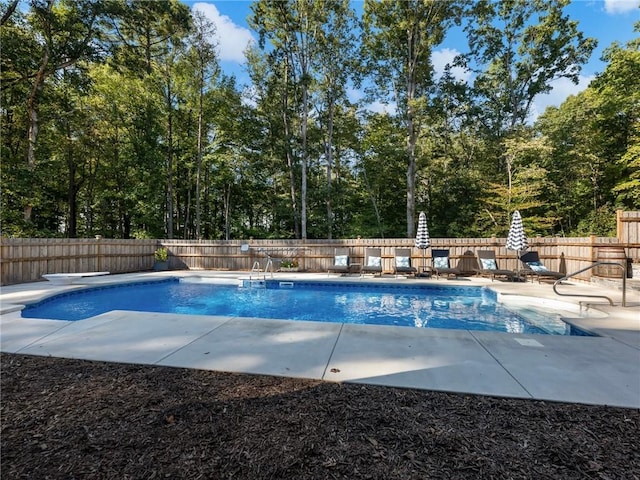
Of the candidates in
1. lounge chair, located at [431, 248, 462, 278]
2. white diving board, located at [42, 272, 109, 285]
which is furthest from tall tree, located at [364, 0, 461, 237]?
white diving board, located at [42, 272, 109, 285]

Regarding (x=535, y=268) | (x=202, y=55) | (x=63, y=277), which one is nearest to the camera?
(x=63, y=277)

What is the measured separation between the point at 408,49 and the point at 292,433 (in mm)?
16194

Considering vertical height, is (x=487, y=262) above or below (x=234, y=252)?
below

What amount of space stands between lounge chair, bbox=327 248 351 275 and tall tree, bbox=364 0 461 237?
4.41 meters

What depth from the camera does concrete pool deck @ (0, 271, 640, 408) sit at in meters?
2.36

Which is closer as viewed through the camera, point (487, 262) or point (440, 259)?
point (487, 262)

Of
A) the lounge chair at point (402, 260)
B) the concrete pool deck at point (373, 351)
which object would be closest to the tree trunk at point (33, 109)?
the concrete pool deck at point (373, 351)

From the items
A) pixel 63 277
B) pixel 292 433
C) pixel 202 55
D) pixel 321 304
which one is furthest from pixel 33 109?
pixel 292 433

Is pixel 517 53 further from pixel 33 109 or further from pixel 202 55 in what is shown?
pixel 33 109

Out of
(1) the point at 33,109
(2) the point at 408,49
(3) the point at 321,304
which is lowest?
(3) the point at 321,304

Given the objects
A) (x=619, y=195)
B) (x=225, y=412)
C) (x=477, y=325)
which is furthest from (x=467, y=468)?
(x=619, y=195)

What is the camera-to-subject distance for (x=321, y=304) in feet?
22.3

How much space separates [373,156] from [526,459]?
15866mm

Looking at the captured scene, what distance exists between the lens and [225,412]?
6.34 ft
